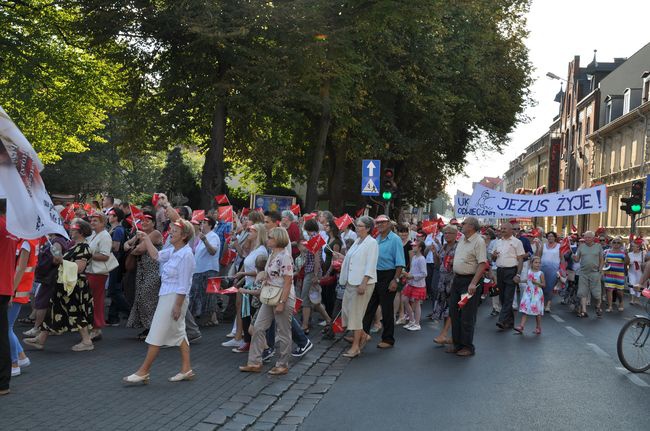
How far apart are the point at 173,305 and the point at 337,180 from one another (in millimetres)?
27167

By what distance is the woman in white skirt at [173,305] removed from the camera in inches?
311

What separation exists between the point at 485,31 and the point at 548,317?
69.9 feet

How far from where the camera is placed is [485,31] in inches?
1394

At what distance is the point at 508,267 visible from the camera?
1408 cm

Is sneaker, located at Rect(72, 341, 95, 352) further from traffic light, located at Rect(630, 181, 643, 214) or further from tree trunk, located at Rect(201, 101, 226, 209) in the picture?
traffic light, located at Rect(630, 181, 643, 214)

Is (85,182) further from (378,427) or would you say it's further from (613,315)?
(378,427)

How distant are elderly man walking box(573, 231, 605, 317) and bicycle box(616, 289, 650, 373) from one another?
25.3 ft

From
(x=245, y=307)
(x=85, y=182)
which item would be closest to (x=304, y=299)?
(x=245, y=307)

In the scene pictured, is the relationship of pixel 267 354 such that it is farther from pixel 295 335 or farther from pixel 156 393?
pixel 156 393

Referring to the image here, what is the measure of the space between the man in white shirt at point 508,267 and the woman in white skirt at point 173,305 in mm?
7225

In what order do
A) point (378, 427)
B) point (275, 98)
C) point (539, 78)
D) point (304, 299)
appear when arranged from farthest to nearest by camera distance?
point (539, 78) → point (275, 98) → point (304, 299) → point (378, 427)

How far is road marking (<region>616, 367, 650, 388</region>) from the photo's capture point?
8.98 meters

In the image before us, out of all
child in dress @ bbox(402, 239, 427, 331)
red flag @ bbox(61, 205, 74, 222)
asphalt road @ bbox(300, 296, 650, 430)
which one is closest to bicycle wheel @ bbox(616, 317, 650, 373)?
asphalt road @ bbox(300, 296, 650, 430)

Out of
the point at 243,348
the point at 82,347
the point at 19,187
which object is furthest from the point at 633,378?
the point at 19,187
